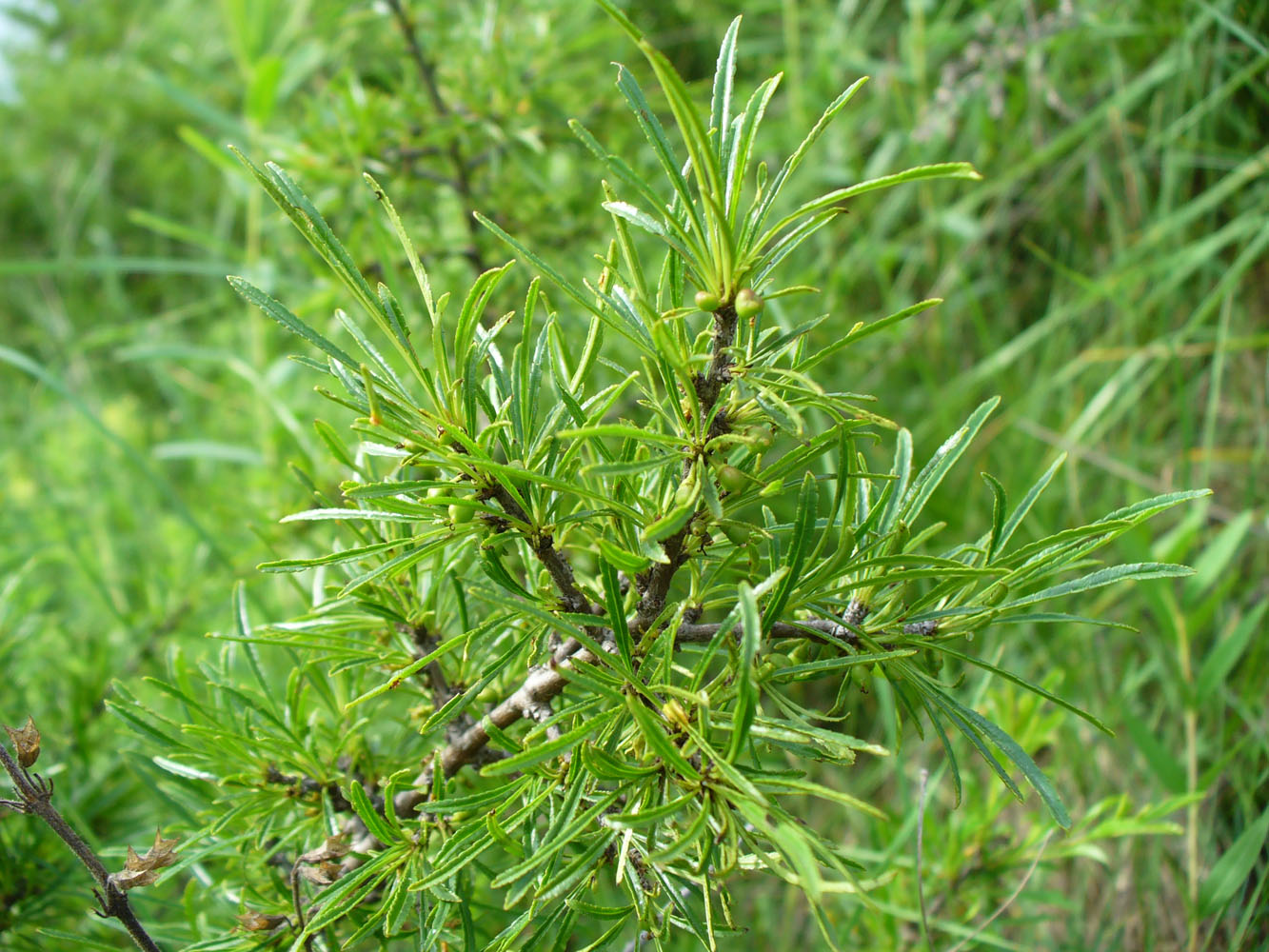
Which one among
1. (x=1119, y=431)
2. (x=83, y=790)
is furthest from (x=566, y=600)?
(x=1119, y=431)

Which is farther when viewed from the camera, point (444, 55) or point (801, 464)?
point (444, 55)

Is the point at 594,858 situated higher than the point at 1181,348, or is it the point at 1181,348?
the point at 594,858

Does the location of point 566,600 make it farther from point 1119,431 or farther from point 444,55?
point 1119,431

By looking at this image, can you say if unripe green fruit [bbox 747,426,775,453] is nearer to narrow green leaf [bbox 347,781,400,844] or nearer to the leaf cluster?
the leaf cluster

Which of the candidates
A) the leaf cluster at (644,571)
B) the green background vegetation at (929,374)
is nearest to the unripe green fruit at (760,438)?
the leaf cluster at (644,571)

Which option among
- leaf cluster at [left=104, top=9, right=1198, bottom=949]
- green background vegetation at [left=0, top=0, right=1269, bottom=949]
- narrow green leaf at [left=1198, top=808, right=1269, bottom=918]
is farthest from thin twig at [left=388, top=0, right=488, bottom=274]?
narrow green leaf at [left=1198, top=808, right=1269, bottom=918]

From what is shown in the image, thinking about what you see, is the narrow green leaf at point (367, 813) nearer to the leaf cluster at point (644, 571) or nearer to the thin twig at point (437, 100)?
the leaf cluster at point (644, 571)
